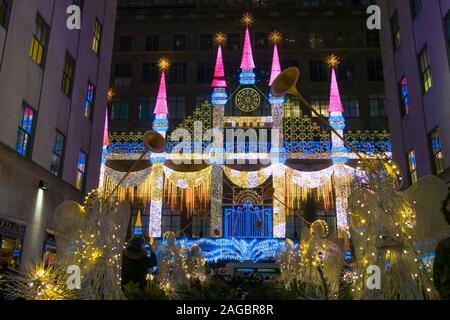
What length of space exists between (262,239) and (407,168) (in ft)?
32.4

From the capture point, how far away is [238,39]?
45.2 m

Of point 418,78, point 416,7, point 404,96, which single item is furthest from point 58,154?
point 416,7

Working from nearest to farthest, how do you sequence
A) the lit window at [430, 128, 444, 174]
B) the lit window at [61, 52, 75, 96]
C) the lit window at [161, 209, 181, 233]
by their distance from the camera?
1. the lit window at [430, 128, 444, 174]
2. the lit window at [61, 52, 75, 96]
3. the lit window at [161, 209, 181, 233]

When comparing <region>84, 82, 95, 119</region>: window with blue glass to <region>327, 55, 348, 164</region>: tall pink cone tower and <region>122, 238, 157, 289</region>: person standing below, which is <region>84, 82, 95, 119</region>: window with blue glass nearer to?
<region>122, 238, 157, 289</region>: person standing below

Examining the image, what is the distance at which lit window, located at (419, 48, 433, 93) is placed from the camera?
17478mm

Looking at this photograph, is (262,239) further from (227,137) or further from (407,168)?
(407,168)

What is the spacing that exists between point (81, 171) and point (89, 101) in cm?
371

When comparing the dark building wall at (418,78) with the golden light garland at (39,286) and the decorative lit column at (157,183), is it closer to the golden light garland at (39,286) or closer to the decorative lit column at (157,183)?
the golden light garland at (39,286)

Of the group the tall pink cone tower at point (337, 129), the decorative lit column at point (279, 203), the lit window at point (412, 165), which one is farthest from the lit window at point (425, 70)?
the decorative lit column at point (279, 203)

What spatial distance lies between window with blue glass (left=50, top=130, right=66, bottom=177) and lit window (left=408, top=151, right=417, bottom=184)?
1557cm

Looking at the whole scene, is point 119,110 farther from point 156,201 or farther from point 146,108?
point 156,201

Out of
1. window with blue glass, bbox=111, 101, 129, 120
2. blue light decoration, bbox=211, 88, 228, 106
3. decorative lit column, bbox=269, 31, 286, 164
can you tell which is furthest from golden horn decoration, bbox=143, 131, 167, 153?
window with blue glass, bbox=111, 101, 129, 120
